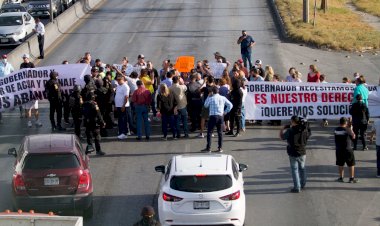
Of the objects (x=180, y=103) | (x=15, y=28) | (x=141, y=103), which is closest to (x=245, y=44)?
(x=180, y=103)

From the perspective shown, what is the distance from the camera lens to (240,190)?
15312 millimetres

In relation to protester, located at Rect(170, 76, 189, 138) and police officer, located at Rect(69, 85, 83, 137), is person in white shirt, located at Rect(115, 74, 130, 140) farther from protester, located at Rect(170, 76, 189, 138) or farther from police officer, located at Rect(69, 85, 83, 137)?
protester, located at Rect(170, 76, 189, 138)

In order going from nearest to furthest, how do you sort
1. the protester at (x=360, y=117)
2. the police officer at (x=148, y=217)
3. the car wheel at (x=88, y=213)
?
1. the police officer at (x=148, y=217)
2. the car wheel at (x=88, y=213)
3. the protester at (x=360, y=117)

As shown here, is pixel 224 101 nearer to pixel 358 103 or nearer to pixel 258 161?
pixel 258 161

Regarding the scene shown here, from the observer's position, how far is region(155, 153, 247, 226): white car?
1511cm

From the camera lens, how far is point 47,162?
16.1 meters

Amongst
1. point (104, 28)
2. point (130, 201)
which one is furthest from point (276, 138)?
point (104, 28)

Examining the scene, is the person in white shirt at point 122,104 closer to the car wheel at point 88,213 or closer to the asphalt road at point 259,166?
the asphalt road at point 259,166

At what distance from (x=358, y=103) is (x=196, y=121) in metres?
4.45

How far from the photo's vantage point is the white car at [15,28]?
40.2m

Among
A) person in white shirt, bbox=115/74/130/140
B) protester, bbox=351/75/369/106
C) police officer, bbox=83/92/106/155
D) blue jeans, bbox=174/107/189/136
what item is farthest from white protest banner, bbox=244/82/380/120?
police officer, bbox=83/92/106/155

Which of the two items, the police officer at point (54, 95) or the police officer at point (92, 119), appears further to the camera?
the police officer at point (54, 95)

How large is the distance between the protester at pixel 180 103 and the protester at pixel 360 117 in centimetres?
429

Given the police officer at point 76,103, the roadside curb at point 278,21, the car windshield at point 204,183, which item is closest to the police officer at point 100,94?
the police officer at point 76,103
